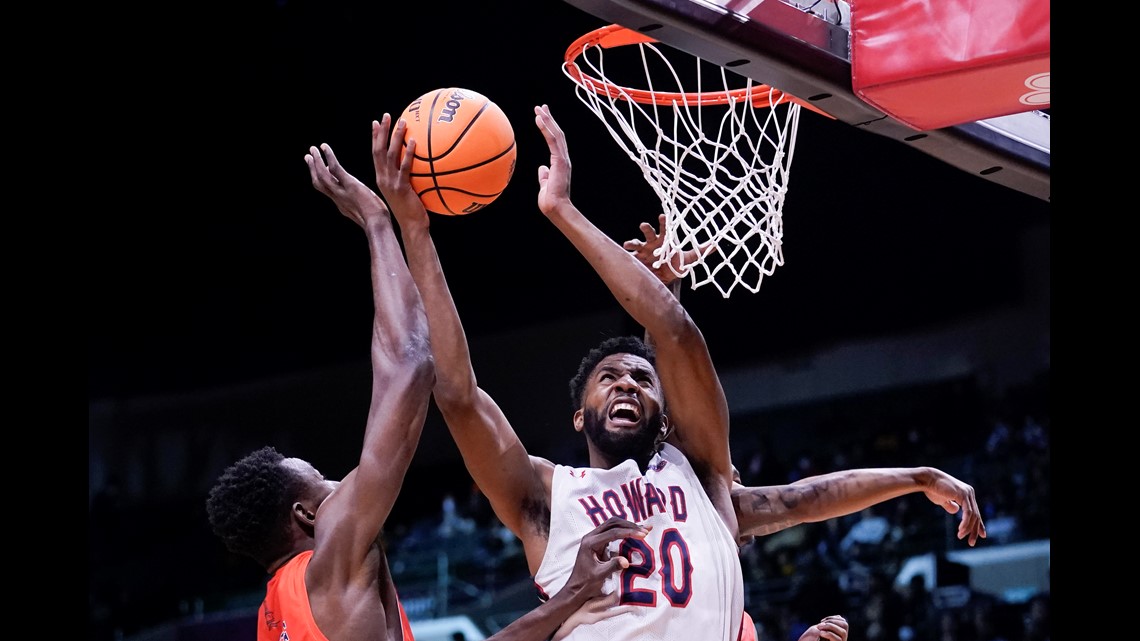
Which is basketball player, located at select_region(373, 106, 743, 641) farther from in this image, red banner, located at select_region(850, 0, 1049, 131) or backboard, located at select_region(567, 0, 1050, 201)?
red banner, located at select_region(850, 0, 1049, 131)

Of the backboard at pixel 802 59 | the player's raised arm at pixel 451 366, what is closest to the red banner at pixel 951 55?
the backboard at pixel 802 59

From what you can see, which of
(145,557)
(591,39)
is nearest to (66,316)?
(591,39)

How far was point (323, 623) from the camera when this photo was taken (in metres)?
2.52

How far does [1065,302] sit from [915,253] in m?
7.09

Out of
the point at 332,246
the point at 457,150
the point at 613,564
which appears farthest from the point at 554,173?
the point at 332,246

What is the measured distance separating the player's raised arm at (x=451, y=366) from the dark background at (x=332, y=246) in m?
4.99

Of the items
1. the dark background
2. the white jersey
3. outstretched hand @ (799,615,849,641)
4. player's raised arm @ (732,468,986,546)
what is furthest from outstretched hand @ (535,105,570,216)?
the dark background

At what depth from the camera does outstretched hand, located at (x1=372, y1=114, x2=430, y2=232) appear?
9.09 feet

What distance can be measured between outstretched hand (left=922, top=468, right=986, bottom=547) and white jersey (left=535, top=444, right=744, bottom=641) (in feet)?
2.33

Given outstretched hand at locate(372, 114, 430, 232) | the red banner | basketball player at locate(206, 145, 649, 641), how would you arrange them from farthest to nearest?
the red banner
outstretched hand at locate(372, 114, 430, 232)
basketball player at locate(206, 145, 649, 641)

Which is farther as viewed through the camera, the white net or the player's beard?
the white net

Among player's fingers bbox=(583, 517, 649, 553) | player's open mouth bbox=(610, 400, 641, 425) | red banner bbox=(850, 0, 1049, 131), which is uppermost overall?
red banner bbox=(850, 0, 1049, 131)

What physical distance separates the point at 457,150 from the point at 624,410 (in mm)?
754

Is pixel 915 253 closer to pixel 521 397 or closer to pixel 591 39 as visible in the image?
pixel 521 397
